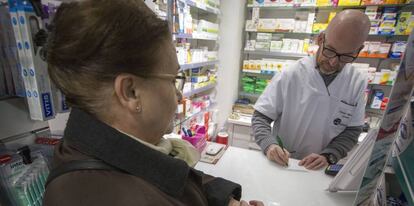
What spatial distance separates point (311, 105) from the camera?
1438 millimetres

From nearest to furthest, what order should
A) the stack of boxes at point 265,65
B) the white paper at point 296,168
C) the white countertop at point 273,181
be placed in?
the white countertop at point 273,181, the white paper at point 296,168, the stack of boxes at point 265,65

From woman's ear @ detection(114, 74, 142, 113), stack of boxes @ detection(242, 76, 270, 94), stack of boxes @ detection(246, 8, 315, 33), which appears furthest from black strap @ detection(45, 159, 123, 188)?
stack of boxes @ detection(242, 76, 270, 94)

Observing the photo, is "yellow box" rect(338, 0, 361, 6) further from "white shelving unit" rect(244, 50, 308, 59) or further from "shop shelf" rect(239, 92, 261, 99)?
"shop shelf" rect(239, 92, 261, 99)

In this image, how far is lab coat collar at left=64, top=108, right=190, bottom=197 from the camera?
45 cm

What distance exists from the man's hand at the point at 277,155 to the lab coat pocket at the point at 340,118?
458mm

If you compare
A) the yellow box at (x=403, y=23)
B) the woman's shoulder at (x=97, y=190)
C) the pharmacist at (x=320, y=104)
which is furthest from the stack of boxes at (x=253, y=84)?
the woman's shoulder at (x=97, y=190)

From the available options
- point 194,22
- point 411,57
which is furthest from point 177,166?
point 194,22

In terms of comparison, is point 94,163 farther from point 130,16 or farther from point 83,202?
point 130,16

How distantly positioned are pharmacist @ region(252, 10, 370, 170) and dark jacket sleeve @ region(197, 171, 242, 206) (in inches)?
18.3

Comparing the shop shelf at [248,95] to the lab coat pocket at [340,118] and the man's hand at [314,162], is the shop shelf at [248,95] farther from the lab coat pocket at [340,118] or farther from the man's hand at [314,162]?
the man's hand at [314,162]

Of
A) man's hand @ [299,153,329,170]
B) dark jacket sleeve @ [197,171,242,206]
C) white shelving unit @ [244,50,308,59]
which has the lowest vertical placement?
man's hand @ [299,153,329,170]

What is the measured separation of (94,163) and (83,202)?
72mm

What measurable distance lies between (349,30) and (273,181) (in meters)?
0.88

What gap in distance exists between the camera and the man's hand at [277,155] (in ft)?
3.83
